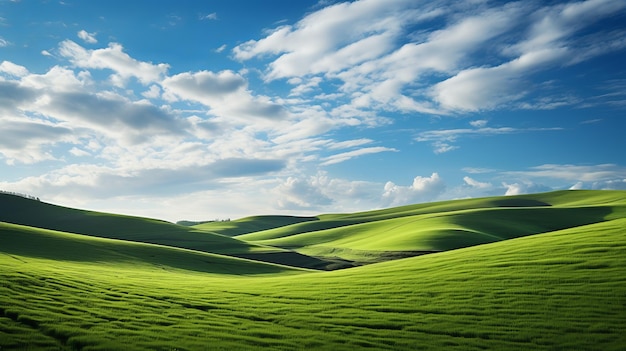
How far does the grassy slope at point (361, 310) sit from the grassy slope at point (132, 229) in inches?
1944

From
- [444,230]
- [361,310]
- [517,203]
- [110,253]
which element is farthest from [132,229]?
[517,203]

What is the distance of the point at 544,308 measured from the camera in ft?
60.2

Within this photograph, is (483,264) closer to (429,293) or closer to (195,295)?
(429,293)

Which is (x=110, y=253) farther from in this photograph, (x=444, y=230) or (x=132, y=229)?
(x=132, y=229)

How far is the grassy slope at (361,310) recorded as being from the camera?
1482cm

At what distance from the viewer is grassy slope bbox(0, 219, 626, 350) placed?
1482cm

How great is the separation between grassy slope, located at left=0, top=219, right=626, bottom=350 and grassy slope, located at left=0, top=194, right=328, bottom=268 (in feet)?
162

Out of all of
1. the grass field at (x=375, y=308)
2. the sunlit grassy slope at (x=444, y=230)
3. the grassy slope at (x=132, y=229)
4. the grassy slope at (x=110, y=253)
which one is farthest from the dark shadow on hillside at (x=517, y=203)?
the grass field at (x=375, y=308)

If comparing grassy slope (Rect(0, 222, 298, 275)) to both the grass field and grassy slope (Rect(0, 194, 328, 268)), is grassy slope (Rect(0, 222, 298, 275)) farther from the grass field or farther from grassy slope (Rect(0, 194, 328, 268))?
the grass field

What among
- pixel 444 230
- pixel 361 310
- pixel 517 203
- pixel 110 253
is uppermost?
pixel 517 203

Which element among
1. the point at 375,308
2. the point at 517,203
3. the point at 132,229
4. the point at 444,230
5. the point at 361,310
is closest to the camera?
the point at 361,310

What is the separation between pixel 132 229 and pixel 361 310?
111 m

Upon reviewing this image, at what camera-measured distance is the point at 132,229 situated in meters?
119

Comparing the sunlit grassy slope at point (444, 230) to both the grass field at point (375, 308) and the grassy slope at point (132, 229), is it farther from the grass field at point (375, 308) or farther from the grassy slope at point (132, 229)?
the grass field at point (375, 308)
